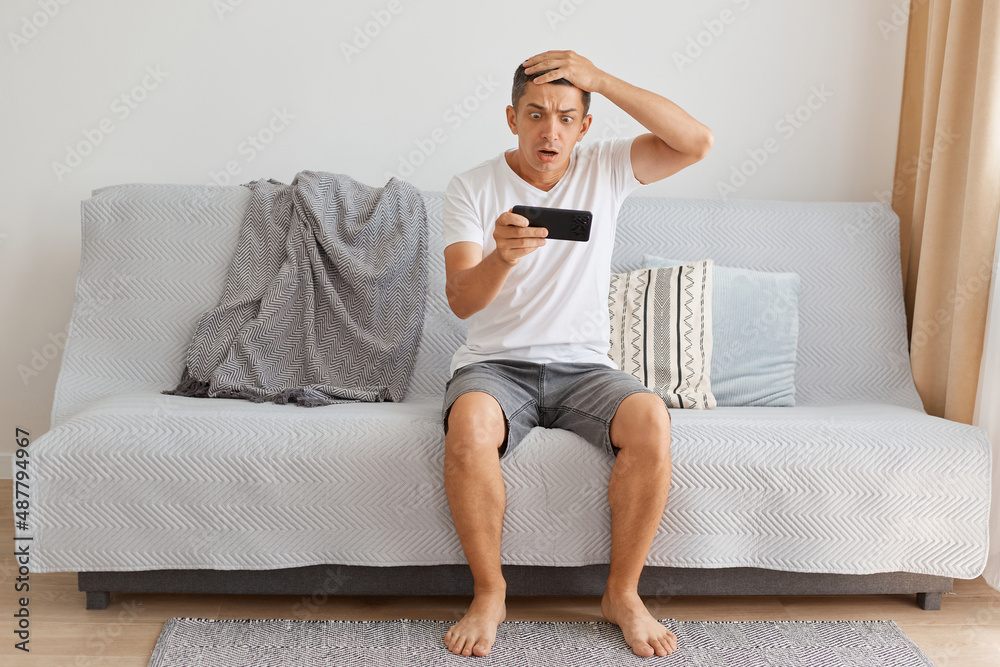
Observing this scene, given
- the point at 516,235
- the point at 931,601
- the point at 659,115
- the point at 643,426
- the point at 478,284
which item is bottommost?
the point at 931,601

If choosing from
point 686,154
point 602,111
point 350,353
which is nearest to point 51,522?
point 350,353

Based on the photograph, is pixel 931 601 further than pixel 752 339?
No

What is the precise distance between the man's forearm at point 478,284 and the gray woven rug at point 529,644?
625 millimetres

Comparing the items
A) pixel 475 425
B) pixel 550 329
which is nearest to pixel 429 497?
pixel 475 425

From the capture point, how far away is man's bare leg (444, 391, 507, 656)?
1424 millimetres

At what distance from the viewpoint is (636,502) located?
1.46m

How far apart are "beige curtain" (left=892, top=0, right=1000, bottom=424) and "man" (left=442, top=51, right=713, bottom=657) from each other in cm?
74

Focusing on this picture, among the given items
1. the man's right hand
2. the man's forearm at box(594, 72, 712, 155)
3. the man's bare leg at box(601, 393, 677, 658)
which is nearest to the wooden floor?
the man's bare leg at box(601, 393, 677, 658)

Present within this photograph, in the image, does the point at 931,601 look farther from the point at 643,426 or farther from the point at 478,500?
the point at 478,500

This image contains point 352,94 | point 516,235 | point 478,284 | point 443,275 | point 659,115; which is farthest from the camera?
point 352,94

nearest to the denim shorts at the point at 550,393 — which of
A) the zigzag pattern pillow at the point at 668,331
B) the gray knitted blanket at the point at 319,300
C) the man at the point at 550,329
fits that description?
the man at the point at 550,329

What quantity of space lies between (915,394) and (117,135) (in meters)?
2.36

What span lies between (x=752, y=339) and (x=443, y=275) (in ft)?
2.72

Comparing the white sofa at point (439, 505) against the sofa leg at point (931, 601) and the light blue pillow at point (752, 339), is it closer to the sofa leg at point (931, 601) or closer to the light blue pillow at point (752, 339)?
the sofa leg at point (931, 601)
